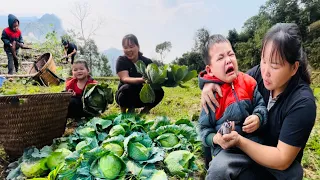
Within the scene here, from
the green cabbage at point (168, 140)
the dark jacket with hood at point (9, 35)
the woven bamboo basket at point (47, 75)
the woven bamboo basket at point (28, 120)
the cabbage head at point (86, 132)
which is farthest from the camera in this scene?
the dark jacket with hood at point (9, 35)

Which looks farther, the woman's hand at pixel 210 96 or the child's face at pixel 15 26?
the child's face at pixel 15 26

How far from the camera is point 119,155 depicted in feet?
6.55

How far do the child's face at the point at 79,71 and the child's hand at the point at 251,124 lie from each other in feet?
7.47

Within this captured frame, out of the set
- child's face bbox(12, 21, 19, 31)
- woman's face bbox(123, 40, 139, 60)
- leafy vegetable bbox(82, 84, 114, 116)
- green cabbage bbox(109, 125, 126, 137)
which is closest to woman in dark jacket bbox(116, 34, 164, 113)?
woman's face bbox(123, 40, 139, 60)

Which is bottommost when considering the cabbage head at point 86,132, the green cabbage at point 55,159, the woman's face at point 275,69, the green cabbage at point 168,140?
the green cabbage at point 55,159

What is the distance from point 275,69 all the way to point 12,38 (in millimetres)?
7498

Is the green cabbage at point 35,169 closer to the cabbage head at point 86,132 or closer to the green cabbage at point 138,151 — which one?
the cabbage head at point 86,132

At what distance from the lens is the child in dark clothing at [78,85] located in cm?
322

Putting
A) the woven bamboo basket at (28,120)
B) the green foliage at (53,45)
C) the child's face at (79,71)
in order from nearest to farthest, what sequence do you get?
the woven bamboo basket at (28,120)
the child's face at (79,71)
the green foliage at (53,45)

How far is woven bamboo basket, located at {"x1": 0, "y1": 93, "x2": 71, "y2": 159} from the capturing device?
236cm

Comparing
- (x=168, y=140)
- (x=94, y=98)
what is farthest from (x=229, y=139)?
(x=94, y=98)

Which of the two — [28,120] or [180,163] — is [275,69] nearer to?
[180,163]

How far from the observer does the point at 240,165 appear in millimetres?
1372

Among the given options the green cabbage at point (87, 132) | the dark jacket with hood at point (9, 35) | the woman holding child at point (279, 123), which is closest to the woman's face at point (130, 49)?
the green cabbage at point (87, 132)
